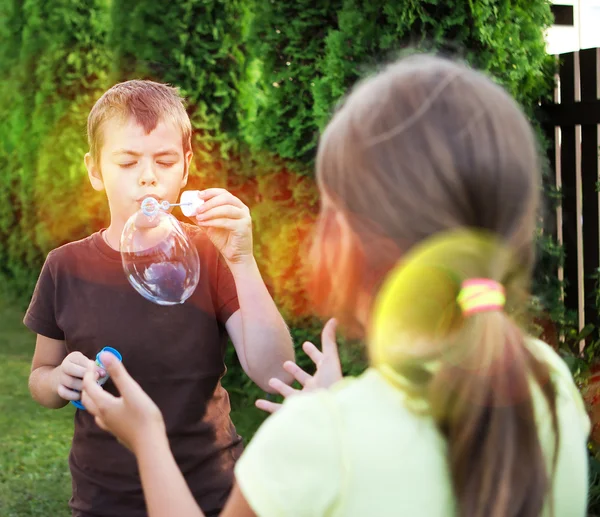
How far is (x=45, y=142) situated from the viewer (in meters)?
8.35

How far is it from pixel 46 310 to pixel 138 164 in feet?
1.62

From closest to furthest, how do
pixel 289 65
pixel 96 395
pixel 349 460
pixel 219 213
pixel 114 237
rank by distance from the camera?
pixel 349 460 → pixel 96 395 → pixel 219 213 → pixel 114 237 → pixel 289 65

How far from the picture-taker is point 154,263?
2385 mm

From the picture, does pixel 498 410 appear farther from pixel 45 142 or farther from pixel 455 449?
pixel 45 142

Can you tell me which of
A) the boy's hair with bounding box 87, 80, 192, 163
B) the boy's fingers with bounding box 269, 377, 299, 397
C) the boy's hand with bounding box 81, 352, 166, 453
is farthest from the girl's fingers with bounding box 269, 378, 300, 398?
the boy's hair with bounding box 87, 80, 192, 163

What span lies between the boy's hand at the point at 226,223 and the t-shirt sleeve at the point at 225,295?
84mm

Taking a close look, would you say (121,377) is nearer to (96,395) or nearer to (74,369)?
(96,395)


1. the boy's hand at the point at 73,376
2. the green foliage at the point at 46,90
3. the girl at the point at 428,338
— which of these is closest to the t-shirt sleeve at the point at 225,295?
the boy's hand at the point at 73,376

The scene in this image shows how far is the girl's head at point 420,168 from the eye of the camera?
1.25m

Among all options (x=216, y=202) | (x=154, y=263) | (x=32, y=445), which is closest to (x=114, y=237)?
(x=154, y=263)

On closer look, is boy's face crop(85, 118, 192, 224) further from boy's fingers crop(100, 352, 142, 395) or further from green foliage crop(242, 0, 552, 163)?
→ green foliage crop(242, 0, 552, 163)

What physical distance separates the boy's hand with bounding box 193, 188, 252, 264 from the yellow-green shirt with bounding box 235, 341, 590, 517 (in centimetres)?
106

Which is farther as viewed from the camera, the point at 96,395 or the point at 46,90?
the point at 46,90

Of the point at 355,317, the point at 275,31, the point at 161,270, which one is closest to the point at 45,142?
the point at 275,31
